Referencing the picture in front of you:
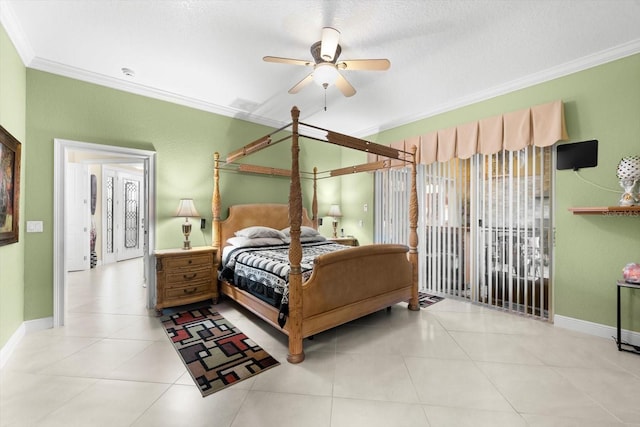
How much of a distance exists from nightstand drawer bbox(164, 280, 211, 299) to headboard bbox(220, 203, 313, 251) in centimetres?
65

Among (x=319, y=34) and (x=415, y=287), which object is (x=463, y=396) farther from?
(x=319, y=34)

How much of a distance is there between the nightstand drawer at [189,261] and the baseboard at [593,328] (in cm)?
426

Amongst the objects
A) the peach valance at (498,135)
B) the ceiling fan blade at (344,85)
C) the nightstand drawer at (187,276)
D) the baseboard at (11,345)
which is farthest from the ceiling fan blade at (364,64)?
the baseboard at (11,345)

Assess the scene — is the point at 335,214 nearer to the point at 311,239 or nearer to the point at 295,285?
the point at 311,239

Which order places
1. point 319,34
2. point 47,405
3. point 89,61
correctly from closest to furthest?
point 47,405, point 319,34, point 89,61


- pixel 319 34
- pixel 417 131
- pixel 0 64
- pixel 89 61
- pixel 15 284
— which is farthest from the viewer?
pixel 417 131

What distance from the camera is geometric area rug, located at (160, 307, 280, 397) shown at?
206cm

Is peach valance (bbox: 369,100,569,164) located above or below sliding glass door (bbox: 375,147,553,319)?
above

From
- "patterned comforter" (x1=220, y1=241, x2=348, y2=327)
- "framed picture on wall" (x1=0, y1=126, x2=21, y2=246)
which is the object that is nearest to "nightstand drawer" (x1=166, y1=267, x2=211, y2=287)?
"patterned comforter" (x1=220, y1=241, x2=348, y2=327)

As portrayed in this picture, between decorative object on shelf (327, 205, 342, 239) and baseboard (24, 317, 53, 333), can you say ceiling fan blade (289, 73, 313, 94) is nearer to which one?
decorative object on shelf (327, 205, 342, 239)

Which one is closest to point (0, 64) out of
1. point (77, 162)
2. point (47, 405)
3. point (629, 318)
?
point (47, 405)

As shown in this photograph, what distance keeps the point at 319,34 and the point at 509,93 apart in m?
2.59

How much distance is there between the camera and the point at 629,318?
8.60ft

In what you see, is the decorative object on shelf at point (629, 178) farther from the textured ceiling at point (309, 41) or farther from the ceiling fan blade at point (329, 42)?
the ceiling fan blade at point (329, 42)
